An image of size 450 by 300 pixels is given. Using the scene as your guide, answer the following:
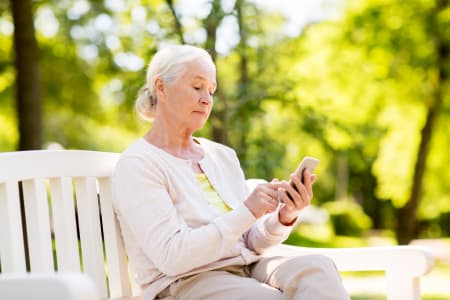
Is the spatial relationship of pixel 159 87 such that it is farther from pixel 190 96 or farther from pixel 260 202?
pixel 260 202

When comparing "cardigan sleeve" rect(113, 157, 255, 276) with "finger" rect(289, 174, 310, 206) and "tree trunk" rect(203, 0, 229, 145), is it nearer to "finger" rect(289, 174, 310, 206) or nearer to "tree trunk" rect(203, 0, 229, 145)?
"finger" rect(289, 174, 310, 206)

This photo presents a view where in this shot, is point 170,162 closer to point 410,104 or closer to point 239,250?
point 239,250

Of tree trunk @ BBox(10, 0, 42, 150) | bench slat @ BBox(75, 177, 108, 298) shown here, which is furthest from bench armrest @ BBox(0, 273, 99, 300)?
tree trunk @ BBox(10, 0, 42, 150)

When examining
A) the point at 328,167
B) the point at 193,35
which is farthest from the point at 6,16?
the point at 328,167

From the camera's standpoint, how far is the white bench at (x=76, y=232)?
270cm

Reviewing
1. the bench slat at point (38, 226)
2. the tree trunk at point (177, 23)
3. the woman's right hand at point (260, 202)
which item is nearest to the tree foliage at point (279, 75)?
the tree trunk at point (177, 23)

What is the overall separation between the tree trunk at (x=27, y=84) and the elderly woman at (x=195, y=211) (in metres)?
5.16

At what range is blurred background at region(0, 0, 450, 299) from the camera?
6148 mm

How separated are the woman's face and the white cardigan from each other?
0.46 ft

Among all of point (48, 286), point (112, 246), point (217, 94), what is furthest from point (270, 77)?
point (48, 286)

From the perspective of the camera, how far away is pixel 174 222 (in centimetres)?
257

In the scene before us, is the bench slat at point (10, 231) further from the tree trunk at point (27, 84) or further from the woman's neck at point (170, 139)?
the tree trunk at point (27, 84)

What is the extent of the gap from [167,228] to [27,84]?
227 inches

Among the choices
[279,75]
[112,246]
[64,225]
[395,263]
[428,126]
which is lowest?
[428,126]
